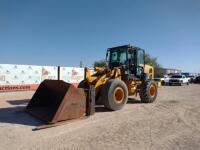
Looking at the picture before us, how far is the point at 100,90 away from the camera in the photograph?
27.9ft

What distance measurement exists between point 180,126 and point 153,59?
60339 mm

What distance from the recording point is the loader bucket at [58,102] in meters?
6.19

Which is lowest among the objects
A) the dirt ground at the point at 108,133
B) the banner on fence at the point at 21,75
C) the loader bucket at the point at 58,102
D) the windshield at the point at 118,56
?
the dirt ground at the point at 108,133

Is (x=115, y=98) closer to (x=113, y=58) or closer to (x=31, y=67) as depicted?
(x=113, y=58)

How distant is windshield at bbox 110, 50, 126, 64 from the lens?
1024 centimetres

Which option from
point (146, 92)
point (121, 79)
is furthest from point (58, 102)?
point (146, 92)

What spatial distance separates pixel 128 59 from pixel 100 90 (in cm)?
253

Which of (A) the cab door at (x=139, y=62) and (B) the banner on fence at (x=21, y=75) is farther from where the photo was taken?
(B) the banner on fence at (x=21, y=75)

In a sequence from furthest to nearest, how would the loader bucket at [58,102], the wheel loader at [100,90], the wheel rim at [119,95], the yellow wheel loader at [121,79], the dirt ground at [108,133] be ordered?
the wheel rim at [119,95], the yellow wheel loader at [121,79], the wheel loader at [100,90], the loader bucket at [58,102], the dirt ground at [108,133]

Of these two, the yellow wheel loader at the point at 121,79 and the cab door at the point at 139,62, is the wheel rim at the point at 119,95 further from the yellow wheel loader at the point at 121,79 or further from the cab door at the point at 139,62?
the cab door at the point at 139,62

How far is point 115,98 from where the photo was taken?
8.38 metres

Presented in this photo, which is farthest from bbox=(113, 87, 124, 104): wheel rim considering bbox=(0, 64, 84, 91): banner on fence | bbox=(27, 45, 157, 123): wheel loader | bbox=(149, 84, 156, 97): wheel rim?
bbox=(0, 64, 84, 91): banner on fence

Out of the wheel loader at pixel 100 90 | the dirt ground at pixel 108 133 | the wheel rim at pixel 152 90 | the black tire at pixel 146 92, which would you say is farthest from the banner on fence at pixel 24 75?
the wheel rim at pixel 152 90

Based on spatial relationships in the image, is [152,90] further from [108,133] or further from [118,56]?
[108,133]
